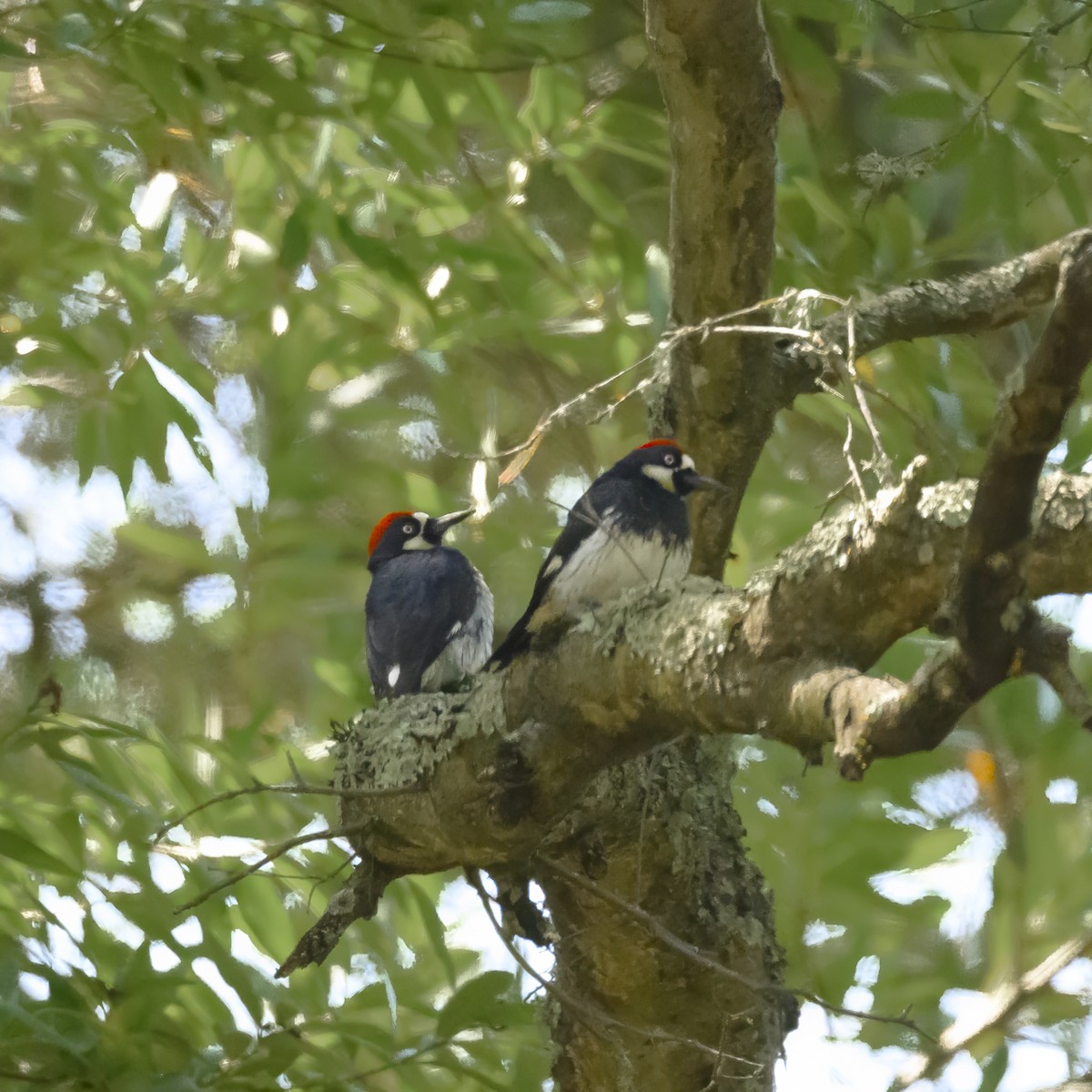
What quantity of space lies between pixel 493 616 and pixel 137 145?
1.72 metres

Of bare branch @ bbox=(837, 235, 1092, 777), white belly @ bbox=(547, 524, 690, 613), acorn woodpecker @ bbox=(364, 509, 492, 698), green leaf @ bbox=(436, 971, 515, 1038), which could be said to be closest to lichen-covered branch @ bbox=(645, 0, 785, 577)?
white belly @ bbox=(547, 524, 690, 613)

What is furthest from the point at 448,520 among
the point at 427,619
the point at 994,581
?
the point at 994,581

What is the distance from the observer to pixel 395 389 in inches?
182

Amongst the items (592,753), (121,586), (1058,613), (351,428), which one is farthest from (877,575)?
(121,586)

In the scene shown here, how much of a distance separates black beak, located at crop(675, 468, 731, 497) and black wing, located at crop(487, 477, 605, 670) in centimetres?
20

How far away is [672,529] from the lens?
3.32 m


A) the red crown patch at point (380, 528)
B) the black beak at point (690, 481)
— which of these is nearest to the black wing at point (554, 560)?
the black beak at point (690, 481)

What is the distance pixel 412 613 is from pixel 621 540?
0.94 m

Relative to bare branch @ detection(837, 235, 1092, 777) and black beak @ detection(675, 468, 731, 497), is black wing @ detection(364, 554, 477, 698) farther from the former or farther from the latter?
bare branch @ detection(837, 235, 1092, 777)

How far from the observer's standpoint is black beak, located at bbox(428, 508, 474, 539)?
3.85 meters

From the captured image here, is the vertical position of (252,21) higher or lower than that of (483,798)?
higher

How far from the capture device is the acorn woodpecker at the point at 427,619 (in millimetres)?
3961

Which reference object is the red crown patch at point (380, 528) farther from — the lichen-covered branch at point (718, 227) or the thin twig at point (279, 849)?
the thin twig at point (279, 849)

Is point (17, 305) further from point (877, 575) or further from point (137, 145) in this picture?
point (877, 575)
